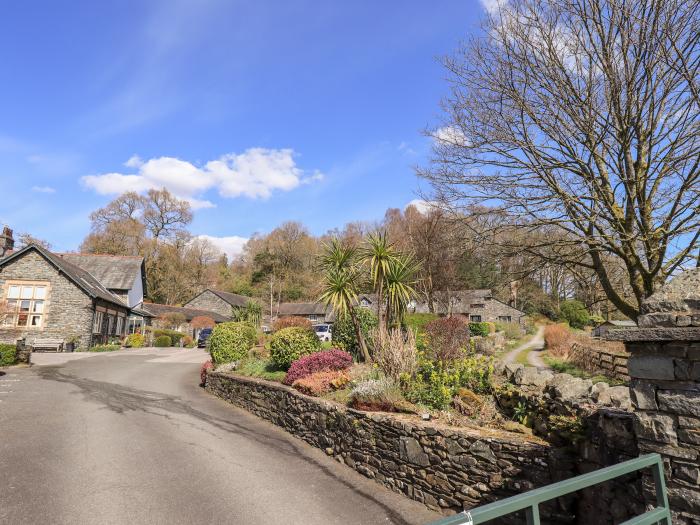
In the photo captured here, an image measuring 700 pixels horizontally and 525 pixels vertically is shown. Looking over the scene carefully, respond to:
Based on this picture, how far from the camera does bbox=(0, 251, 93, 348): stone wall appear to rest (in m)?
29.1

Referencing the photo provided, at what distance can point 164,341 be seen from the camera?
36344 mm

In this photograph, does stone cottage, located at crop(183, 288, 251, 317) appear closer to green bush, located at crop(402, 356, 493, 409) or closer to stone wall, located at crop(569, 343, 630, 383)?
stone wall, located at crop(569, 343, 630, 383)

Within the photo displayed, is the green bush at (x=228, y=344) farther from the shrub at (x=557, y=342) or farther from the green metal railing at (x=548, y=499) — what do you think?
the green metal railing at (x=548, y=499)

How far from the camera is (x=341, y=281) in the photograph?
1276 cm

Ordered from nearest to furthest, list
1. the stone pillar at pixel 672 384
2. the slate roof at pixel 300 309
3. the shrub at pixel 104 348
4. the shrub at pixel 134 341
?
the stone pillar at pixel 672 384
the shrub at pixel 104 348
the shrub at pixel 134 341
the slate roof at pixel 300 309

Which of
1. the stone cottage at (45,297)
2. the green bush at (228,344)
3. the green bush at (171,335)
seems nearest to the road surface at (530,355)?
the green bush at (228,344)

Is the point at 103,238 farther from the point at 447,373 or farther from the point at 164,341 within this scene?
the point at 447,373

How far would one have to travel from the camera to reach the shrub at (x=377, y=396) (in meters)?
8.39

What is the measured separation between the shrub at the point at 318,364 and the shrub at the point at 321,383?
58 cm

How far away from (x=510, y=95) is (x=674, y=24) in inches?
100

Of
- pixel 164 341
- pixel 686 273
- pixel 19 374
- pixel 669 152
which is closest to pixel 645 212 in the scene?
pixel 669 152

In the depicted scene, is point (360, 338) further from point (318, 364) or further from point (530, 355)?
point (530, 355)

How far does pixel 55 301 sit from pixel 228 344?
19.2 m

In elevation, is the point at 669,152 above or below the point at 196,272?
below
